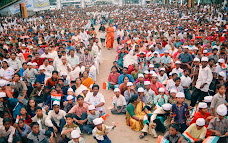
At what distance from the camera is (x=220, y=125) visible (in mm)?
3396

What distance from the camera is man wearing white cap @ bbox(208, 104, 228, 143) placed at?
3.35 metres

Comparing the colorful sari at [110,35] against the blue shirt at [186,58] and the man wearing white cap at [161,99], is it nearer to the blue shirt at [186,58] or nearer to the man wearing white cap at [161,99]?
the blue shirt at [186,58]

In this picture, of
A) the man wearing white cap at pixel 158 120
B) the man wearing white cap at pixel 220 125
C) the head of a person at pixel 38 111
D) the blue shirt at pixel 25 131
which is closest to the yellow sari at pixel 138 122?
the man wearing white cap at pixel 158 120

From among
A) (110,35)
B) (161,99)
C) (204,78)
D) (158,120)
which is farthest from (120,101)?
(110,35)

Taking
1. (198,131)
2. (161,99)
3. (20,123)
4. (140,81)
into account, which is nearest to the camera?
(198,131)

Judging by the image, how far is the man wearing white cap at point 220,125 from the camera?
3348 mm

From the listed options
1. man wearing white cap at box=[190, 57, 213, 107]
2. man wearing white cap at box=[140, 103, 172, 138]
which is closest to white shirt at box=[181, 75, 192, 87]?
man wearing white cap at box=[190, 57, 213, 107]

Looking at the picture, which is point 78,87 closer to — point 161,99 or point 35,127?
point 35,127

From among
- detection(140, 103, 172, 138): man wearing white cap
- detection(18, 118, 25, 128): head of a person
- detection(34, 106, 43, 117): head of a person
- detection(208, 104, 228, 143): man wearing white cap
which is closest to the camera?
detection(208, 104, 228, 143): man wearing white cap

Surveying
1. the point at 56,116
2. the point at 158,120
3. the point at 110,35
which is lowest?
the point at 158,120

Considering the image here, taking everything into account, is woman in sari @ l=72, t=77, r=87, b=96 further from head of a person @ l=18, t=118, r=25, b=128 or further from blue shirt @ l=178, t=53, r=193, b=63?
blue shirt @ l=178, t=53, r=193, b=63

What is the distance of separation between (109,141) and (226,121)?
2128 millimetres

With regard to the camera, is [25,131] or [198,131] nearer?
[198,131]

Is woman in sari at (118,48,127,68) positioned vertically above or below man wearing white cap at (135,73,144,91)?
above
